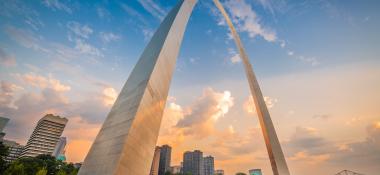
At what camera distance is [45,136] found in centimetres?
12388

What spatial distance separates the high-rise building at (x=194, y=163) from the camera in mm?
130000

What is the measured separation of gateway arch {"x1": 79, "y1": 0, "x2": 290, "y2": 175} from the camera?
6.25m

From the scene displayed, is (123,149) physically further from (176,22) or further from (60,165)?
(60,165)

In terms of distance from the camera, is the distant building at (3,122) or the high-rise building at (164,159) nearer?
the distant building at (3,122)

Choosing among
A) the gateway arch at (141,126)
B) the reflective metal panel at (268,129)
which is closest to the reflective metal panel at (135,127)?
the gateway arch at (141,126)

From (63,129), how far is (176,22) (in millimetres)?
155155

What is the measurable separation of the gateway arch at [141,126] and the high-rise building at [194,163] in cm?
12903

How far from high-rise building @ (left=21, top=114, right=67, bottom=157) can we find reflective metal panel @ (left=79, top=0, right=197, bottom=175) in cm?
14434

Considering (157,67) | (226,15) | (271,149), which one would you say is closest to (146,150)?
(157,67)

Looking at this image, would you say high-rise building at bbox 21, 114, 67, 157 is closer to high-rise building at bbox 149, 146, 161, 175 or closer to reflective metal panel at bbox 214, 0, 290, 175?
high-rise building at bbox 149, 146, 161, 175

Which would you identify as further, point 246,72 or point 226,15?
point 226,15

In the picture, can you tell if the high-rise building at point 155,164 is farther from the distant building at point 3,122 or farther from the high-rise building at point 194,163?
the distant building at point 3,122

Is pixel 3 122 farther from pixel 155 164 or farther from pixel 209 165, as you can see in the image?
pixel 209 165

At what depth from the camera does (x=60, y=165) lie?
1917 inches
